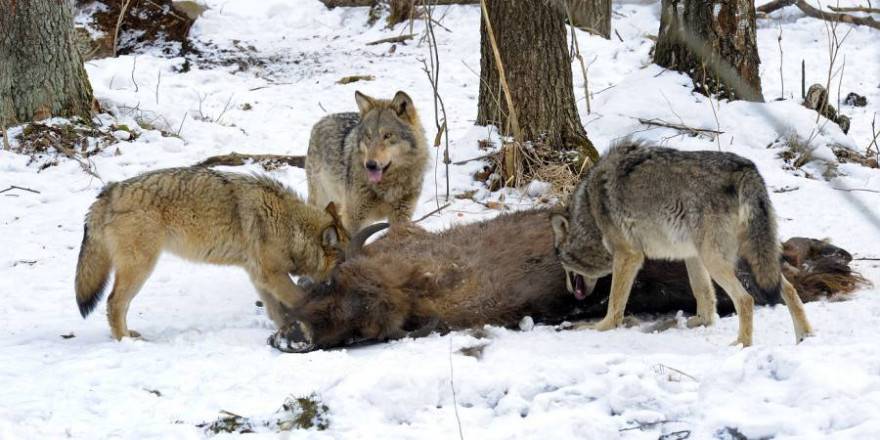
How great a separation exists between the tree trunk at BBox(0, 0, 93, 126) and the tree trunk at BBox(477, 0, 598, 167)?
5.15m

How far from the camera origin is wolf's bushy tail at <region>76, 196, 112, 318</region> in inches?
236

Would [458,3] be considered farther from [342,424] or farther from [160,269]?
[342,424]

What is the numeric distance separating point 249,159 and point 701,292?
639 cm

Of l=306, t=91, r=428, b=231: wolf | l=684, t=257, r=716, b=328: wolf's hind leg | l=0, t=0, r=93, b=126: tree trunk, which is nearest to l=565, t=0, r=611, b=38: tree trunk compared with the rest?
l=306, t=91, r=428, b=231: wolf

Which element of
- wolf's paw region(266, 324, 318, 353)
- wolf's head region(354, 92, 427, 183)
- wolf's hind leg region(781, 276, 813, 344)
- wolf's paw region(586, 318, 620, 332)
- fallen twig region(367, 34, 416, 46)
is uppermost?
wolf's head region(354, 92, 427, 183)

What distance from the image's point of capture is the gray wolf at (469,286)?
5664mm

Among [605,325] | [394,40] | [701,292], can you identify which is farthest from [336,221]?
[394,40]

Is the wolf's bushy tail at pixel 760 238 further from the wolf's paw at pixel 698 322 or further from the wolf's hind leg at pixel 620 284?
the wolf's paw at pixel 698 322

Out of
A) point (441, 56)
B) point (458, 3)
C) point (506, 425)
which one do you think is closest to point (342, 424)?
point (506, 425)

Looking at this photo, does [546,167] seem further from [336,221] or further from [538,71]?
[336,221]

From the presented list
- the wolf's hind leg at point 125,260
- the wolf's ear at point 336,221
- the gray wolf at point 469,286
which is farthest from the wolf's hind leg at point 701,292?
the wolf's hind leg at point 125,260

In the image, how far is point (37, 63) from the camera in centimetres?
1038

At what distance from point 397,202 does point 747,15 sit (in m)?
5.20

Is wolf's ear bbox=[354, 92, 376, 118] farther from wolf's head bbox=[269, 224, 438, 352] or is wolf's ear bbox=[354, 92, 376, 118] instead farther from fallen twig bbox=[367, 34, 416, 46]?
fallen twig bbox=[367, 34, 416, 46]
